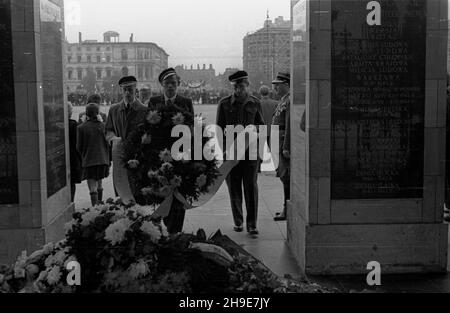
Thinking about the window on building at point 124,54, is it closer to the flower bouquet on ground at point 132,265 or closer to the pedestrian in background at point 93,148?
the pedestrian in background at point 93,148

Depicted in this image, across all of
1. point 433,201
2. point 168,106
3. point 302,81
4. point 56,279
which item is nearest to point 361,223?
point 433,201

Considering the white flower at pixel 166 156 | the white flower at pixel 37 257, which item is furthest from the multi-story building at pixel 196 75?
the white flower at pixel 37 257

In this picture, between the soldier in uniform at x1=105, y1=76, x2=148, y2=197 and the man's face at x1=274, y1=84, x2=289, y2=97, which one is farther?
the man's face at x1=274, y1=84, x2=289, y2=97

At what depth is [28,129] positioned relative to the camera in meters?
5.47

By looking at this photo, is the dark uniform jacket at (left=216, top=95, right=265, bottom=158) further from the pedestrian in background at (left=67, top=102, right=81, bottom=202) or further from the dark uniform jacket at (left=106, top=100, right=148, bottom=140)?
the pedestrian in background at (left=67, top=102, right=81, bottom=202)

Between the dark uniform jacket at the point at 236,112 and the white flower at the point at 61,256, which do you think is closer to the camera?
the white flower at the point at 61,256

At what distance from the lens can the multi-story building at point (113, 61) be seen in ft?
23.4

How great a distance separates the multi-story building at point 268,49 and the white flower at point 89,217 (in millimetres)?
3976

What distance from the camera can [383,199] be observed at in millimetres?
5625

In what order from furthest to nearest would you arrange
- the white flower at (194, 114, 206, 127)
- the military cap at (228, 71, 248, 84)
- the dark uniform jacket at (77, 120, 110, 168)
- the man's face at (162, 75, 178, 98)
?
the dark uniform jacket at (77, 120, 110, 168), the military cap at (228, 71, 248, 84), the man's face at (162, 75, 178, 98), the white flower at (194, 114, 206, 127)

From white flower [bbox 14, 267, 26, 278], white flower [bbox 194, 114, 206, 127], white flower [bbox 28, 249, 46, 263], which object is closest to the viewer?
white flower [bbox 14, 267, 26, 278]

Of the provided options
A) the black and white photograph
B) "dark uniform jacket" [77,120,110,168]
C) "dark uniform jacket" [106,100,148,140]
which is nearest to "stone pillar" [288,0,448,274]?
the black and white photograph

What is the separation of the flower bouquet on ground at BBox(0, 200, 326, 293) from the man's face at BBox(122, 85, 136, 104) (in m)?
4.52

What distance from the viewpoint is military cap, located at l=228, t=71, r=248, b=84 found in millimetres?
7285
